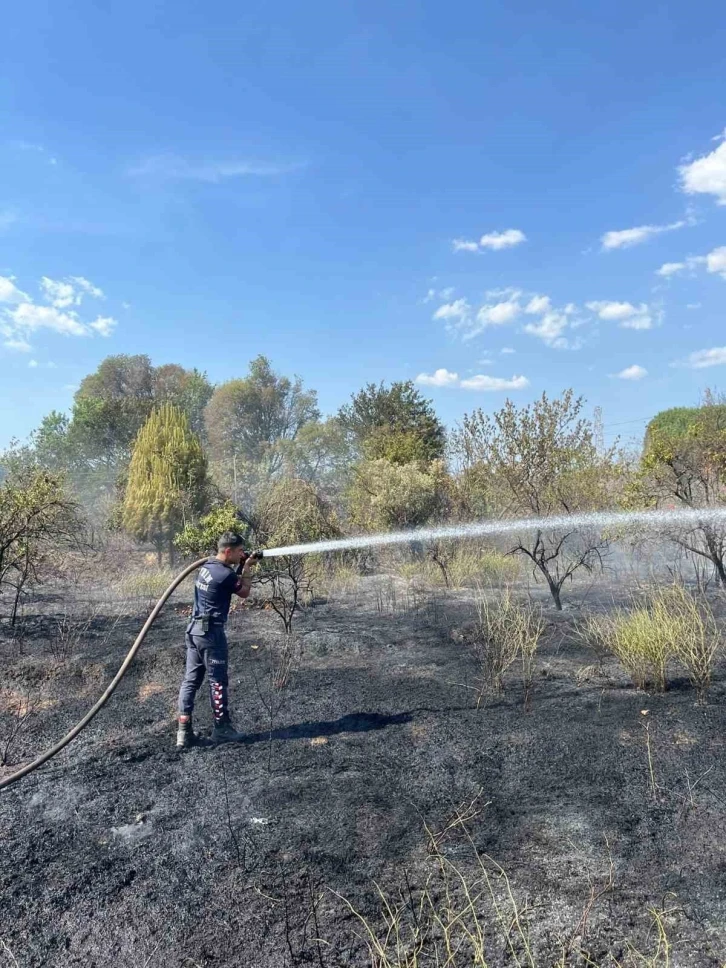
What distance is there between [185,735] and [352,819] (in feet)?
5.23

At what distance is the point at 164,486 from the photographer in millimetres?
→ 15000

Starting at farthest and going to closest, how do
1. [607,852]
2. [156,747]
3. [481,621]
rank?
[481,621]
[156,747]
[607,852]

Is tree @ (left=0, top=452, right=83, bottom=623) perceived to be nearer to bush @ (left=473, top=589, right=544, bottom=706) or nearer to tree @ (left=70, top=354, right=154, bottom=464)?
bush @ (left=473, top=589, right=544, bottom=706)

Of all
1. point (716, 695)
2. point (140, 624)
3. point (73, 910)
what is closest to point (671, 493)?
point (716, 695)

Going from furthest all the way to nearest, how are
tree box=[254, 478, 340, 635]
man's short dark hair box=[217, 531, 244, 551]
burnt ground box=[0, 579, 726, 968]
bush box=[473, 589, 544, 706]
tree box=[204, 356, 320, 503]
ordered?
tree box=[204, 356, 320, 503]
tree box=[254, 478, 340, 635]
bush box=[473, 589, 544, 706]
man's short dark hair box=[217, 531, 244, 551]
burnt ground box=[0, 579, 726, 968]

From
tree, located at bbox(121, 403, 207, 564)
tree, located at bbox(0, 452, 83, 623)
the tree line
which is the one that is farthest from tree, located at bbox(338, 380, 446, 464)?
tree, located at bbox(0, 452, 83, 623)

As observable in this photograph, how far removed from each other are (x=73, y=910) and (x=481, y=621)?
199 inches

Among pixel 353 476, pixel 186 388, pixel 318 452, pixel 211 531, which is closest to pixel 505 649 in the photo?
pixel 211 531

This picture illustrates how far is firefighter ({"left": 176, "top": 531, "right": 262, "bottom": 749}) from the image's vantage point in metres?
4.54

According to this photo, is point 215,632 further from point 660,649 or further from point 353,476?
point 353,476

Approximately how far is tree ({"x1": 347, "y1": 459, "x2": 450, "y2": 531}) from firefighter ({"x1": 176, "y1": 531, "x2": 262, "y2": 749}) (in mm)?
8974

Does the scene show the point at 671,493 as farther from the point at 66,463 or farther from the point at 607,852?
the point at 66,463

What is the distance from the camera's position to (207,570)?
4.75 meters

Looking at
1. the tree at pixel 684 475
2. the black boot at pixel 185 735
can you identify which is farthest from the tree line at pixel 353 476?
the black boot at pixel 185 735
